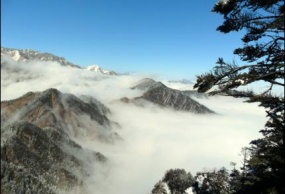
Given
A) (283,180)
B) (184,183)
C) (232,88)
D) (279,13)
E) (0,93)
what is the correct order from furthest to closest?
1. (184,183)
2. (283,180)
3. (232,88)
4. (279,13)
5. (0,93)

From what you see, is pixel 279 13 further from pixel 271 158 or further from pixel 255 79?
pixel 271 158

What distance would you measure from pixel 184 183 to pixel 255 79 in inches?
4011

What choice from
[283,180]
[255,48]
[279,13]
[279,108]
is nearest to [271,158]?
[283,180]

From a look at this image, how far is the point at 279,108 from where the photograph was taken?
13352 millimetres

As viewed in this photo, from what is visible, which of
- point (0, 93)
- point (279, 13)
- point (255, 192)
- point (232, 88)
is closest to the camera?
point (0, 93)

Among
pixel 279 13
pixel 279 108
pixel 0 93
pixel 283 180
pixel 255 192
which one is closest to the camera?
pixel 0 93

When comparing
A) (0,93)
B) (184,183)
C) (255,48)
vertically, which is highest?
(184,183)

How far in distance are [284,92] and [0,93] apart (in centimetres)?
860

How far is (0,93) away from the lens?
5184mm

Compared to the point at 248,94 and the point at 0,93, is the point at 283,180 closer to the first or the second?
the point at 248,94

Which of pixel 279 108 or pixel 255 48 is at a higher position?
pixel 255 48

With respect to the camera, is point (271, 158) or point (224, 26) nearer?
point (224, 26)

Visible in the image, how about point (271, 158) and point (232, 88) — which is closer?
point (232, 88)

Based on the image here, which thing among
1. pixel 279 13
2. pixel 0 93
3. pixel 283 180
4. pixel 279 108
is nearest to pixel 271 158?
pixel 283 180
